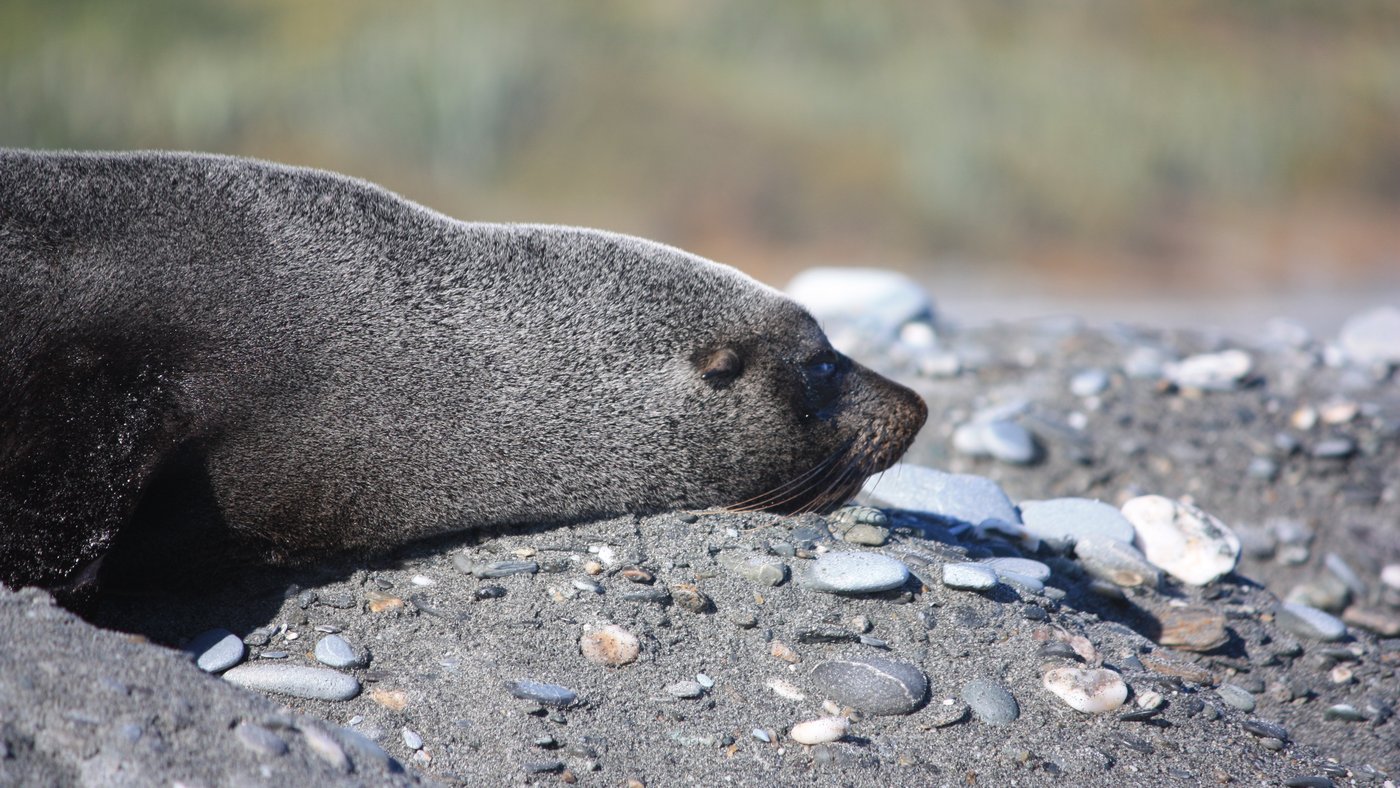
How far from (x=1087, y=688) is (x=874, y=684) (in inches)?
28.5

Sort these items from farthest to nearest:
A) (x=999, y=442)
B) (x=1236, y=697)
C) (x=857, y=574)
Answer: (x=999, y=442) → (x=1236, y=697) → (x=857, y=574)

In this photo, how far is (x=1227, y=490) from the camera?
7.05 m

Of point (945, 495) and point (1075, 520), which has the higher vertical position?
point (1075, 520)

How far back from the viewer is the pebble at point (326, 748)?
2.95m

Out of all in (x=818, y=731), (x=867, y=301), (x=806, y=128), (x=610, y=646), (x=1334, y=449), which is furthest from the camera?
(x=806, y=128)

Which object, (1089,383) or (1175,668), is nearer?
(1175,668)

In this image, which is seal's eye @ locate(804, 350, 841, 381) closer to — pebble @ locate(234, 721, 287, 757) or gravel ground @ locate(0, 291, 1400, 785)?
gravel ground @ locate(0, 291, 1400, 785)

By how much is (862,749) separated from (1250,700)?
189 centimetres

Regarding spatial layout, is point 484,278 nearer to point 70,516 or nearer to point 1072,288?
point 70,516

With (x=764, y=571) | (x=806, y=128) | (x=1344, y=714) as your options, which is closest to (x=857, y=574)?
(x=764, y=571)

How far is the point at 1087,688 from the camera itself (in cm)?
376

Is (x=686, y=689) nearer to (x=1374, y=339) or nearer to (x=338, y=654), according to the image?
(x=338, y=654)

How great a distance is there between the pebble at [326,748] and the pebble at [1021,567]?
2.65m

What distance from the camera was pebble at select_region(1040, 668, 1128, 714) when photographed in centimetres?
373
